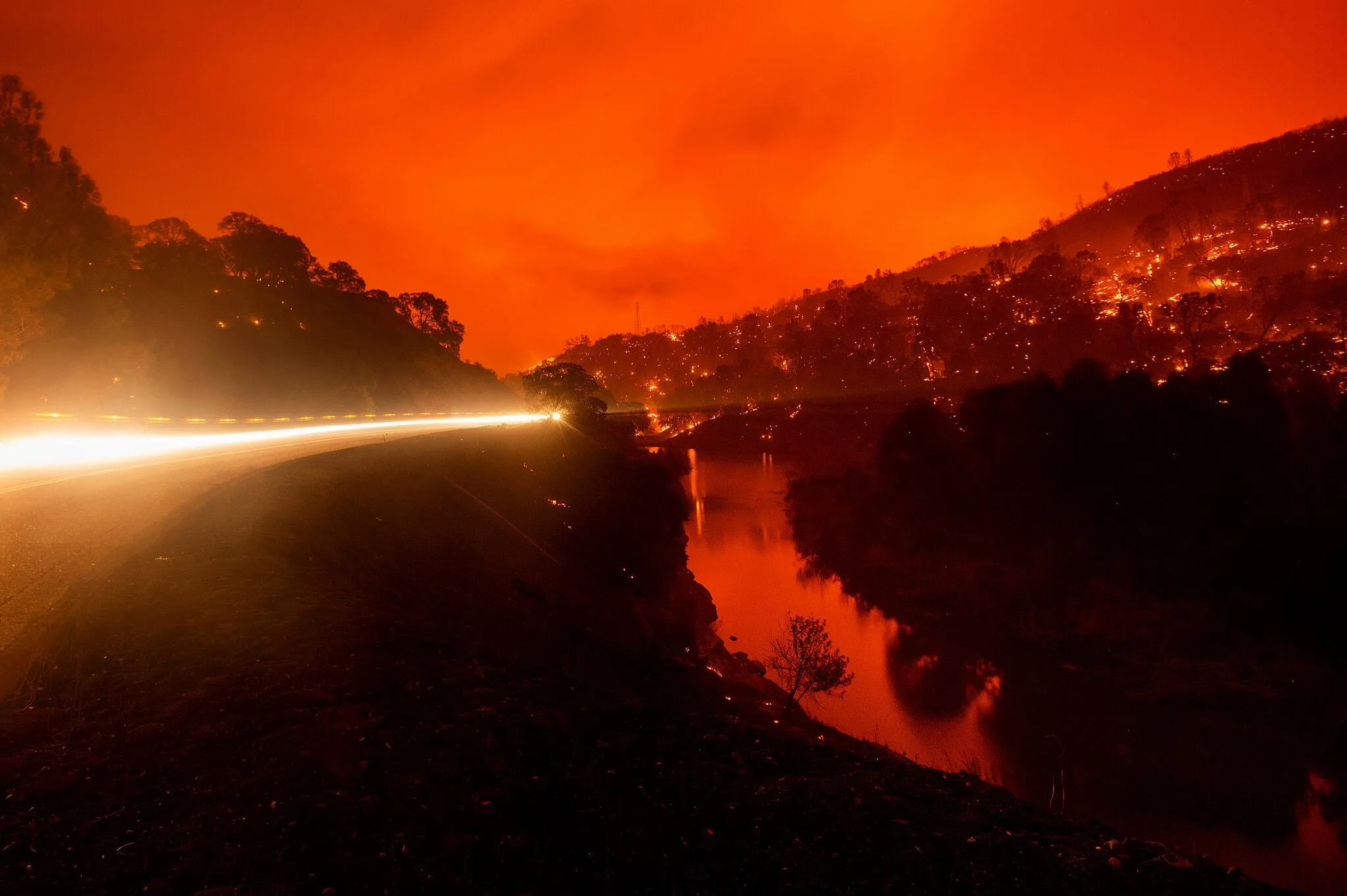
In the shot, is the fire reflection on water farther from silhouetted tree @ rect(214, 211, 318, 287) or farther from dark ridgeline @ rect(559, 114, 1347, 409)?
silhouetted tree @ rect(214, 211, 318, 287)

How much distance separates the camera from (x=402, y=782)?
18.2ft

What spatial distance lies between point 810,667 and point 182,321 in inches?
1810

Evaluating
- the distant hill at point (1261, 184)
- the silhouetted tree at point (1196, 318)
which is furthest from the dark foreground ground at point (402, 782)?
the distant hill at point (1261, 184)

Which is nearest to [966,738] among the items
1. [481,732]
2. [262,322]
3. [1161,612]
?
[1161,612]

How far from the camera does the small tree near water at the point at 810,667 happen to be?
21438 mm

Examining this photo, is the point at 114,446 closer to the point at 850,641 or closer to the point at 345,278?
the point at 850,641

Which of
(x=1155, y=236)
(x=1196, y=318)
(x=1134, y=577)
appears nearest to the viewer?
(x=1134, y=577)

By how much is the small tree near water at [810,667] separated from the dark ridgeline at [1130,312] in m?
43.0

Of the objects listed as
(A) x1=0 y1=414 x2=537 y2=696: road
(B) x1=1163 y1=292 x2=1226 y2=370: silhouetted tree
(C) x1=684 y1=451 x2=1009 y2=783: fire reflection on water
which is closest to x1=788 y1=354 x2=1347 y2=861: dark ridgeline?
(C) x1=684 y1=451 x2=1009 y2=783: fire reflection on water

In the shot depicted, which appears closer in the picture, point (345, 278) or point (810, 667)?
point (810, 667)

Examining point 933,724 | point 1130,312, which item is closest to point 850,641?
point 933,724

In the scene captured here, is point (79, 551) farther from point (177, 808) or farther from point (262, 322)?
point (262, 322)

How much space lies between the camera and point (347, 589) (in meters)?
11.0

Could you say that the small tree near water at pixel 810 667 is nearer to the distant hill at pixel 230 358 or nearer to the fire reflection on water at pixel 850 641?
the fire reflection on water at pixel 850 641
